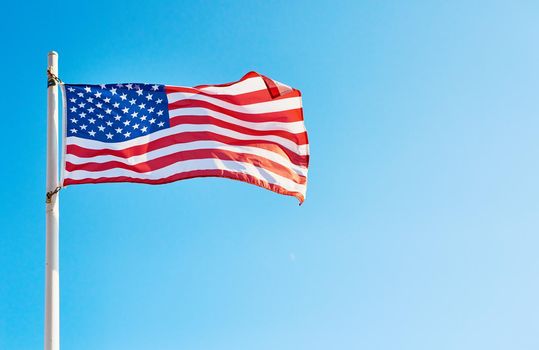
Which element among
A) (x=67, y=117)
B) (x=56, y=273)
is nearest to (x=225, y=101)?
(x=67, y=117)

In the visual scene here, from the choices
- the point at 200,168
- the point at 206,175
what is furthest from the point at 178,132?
the point at 206,175

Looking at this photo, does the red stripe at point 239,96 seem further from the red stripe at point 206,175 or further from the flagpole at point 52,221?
the flagpole at point 52,221

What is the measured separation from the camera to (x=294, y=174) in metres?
19.2

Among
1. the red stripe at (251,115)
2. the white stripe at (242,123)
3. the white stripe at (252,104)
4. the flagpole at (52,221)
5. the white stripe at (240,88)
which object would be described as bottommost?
the flagpole at (52,221)

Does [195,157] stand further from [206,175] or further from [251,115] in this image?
[251,115]

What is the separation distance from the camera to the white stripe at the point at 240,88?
62.3ft

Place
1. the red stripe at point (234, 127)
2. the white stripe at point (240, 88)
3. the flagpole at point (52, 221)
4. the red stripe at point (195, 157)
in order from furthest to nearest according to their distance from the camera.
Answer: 1. the white stripe at point (240, 88)
2. the red stripe at point (234, 127)
3. the red stripe at point (195, 157)
4. the flagpole at point (52, 221)

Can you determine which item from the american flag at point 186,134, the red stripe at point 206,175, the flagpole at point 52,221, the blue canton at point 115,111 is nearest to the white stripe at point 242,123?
the american flag at point 186,134

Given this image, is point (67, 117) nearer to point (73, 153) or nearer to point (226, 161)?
point (73, 153)

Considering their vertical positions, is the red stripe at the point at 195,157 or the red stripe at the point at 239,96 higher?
the red stripe at the point at 239,96

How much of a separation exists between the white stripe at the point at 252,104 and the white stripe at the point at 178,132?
2.11 feet

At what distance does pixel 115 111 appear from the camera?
17.7 m

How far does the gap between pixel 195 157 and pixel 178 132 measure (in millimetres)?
789

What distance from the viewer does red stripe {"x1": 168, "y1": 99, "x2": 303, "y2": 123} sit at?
1858 centimetres
